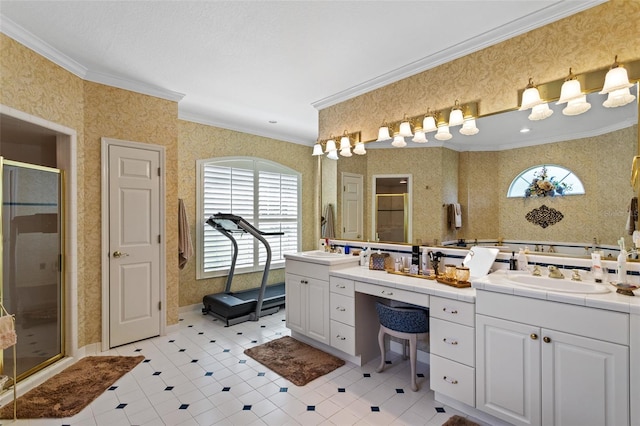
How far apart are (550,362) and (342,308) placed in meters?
1.67

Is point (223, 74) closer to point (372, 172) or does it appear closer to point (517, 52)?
point (372, 172)

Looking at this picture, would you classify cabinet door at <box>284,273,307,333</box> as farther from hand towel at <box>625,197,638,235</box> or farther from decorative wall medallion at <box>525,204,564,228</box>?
hand towel at <box>625,197,638,235</box>

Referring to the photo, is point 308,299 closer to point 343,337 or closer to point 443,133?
point 343,337

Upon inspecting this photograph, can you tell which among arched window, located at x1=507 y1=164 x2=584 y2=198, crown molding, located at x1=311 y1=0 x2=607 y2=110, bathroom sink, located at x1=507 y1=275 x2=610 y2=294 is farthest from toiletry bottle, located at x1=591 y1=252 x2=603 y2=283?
crown molding, located at x1=311 y1=0 x2=607 y2=110

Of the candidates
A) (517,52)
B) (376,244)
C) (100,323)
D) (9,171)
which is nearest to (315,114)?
(376,244)

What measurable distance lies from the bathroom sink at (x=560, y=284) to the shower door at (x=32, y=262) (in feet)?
13.1

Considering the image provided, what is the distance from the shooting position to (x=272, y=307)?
458 centimetres

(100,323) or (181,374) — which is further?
(100,323)

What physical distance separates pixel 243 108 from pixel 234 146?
917 millimetres

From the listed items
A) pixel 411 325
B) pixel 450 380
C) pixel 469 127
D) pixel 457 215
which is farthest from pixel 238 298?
pixel 469 127

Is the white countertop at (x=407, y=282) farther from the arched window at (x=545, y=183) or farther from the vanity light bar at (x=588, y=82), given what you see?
the vanity light bar at (x=588, y=82)

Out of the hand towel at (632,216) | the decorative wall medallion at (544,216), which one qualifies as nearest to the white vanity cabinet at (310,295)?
the decorative wall medallion at (544,216)

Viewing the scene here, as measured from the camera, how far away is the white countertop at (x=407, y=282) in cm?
224

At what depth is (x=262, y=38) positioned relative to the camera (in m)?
2.58
